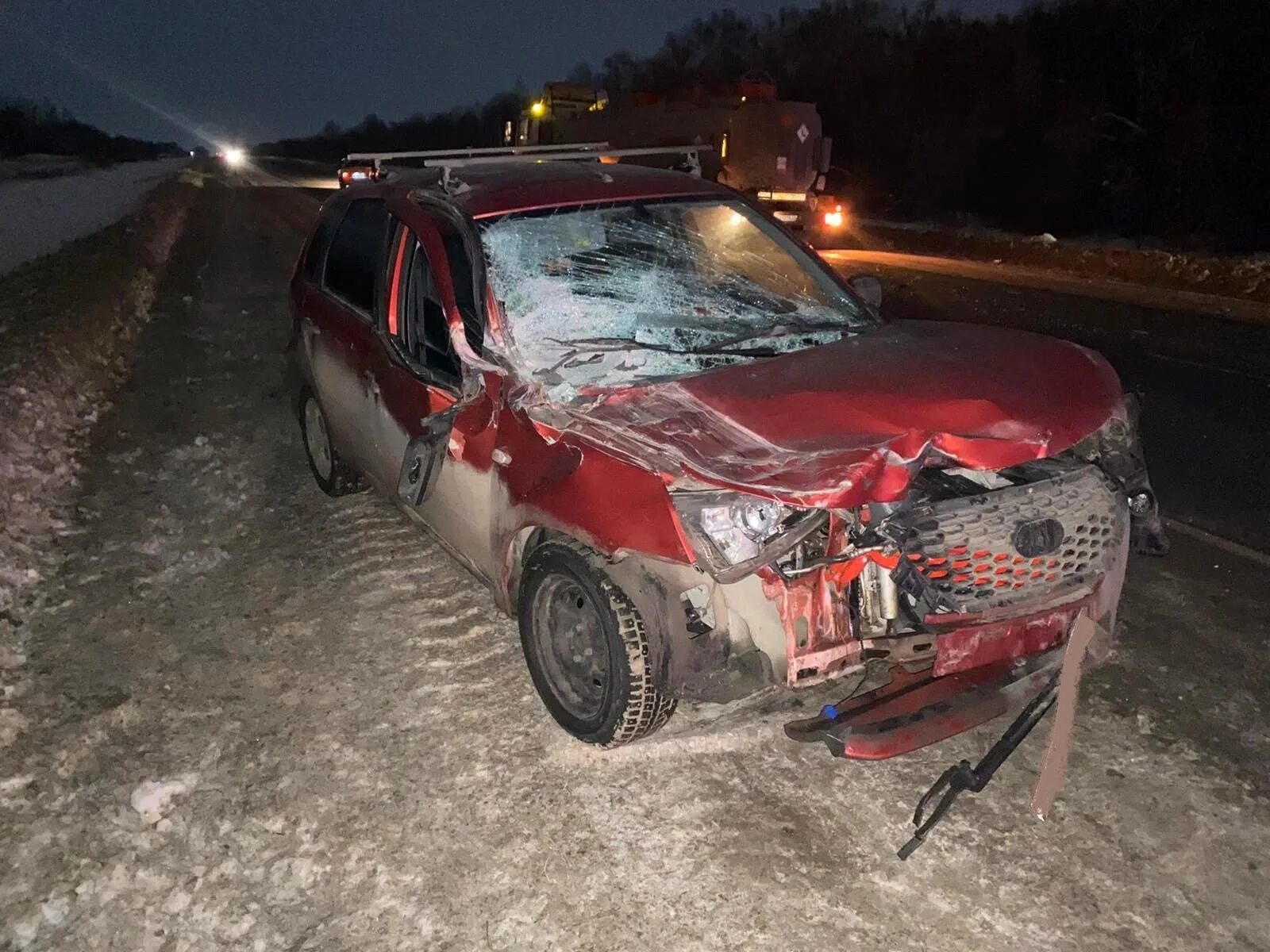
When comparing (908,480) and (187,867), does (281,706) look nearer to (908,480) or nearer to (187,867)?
(187,867)

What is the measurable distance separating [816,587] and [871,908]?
3.00 ft

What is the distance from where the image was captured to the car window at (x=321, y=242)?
526 cm

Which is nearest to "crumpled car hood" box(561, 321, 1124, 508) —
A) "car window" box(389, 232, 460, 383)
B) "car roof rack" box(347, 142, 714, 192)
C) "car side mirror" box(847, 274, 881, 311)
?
"car side mirror" box(847, 274, 881, 311)

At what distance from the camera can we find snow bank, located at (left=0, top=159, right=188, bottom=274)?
20422 millimetres

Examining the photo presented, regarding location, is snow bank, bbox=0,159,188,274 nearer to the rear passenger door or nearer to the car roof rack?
the rear passenger door

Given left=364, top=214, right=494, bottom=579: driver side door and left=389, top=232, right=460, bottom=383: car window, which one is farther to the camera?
left=389, top=232, right=460, bottom=383: car window

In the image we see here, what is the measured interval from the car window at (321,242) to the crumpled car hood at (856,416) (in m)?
2.73

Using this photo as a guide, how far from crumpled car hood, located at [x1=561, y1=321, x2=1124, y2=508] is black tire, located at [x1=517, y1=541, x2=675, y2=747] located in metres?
0.50

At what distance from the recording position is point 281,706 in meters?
3.73

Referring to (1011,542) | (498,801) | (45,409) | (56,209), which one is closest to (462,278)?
(498,801)

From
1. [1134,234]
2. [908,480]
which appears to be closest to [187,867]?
[908,480]

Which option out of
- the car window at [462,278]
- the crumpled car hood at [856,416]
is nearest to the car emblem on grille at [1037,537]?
the crumpled car hood at [856,416]

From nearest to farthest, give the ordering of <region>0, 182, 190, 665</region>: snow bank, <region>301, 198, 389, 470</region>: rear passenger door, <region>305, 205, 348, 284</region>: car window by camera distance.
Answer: <region>301, 198, 389, 470</region>: rear passenger door
<region>0, 182, 190, 665</region>: snow bank
<region>305, 205, 348, 284</region>: car window

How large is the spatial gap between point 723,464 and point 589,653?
0.96 metres
